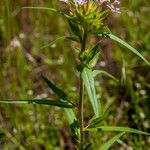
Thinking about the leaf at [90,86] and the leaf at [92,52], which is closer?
the leaf at [90,86]

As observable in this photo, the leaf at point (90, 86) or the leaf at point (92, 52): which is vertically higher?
the leaf at point (92, 52)

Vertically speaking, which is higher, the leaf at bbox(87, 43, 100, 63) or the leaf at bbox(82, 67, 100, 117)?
the leaf at bbox(87, 43, 100, 63)

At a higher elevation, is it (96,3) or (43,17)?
(96,3)

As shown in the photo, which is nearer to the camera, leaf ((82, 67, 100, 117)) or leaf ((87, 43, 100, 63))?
leaf ((82, 67, 100, 117))

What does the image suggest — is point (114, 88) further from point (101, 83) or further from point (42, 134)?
point (42, 134)

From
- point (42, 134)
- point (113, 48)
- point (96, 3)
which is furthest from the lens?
point (113, 48)

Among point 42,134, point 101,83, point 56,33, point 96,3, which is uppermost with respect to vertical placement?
point 96,3

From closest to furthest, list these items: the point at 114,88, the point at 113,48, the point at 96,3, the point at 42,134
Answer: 1. the point at 96,3
2. the point at 42,134
3. the point at 114,88
4. the point at 113,48

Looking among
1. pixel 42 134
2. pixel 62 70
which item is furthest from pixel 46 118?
pixel 62 70
